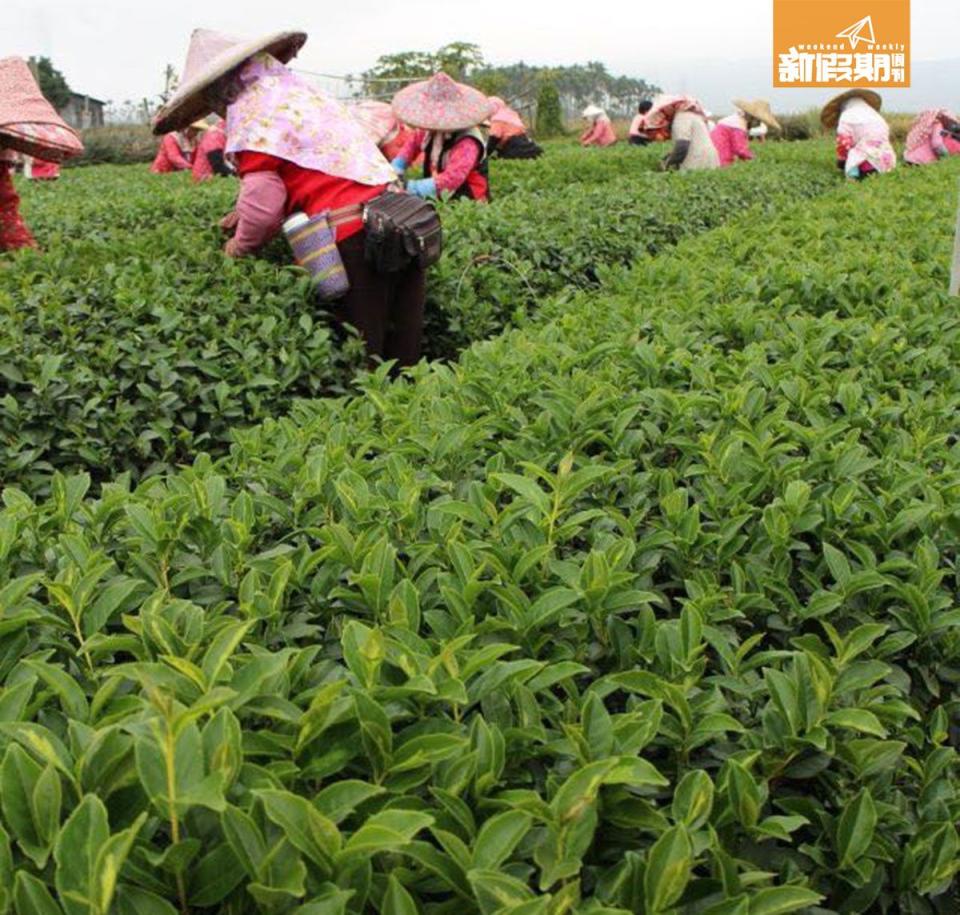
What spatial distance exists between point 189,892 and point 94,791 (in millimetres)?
142

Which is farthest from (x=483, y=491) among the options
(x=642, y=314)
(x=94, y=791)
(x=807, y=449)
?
(x=642, y=314)

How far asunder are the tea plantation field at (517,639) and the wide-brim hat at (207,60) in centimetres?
136

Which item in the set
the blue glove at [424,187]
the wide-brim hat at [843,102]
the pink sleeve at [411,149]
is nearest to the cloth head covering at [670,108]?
the wide-brim hat at [843,102]

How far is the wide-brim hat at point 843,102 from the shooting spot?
10734 millimetres

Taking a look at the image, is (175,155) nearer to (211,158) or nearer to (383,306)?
(211,158)

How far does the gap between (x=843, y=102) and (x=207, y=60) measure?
9021 millimetres

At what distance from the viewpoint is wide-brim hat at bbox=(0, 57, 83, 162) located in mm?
4180

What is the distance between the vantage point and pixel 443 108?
6723 mm

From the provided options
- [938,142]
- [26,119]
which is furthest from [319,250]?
[938,142]

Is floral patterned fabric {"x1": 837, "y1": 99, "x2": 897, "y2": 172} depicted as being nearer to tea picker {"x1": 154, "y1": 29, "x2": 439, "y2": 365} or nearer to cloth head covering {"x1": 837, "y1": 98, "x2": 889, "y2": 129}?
cloth head covering {"x1": 837, "y1": 98, "x2": 889, "y2": 129}

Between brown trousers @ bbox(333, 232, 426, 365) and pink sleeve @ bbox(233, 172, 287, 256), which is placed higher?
pink sleeve @ bbox(233, 172, 287, 256)

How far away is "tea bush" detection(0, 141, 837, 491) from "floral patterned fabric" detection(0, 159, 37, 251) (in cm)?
18

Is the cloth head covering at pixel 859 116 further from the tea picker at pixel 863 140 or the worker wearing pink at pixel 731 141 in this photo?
the worker wearing pink at pixel 731 141

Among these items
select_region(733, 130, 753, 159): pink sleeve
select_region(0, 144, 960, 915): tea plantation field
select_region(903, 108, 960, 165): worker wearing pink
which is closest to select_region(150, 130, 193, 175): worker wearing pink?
select_region(733, 130, 753, 159): pink sleeve
